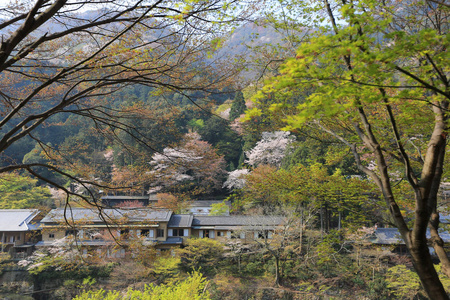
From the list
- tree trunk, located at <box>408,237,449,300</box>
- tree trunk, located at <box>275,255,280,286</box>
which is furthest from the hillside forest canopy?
tree trunk, located at <box>275,255,280,286</box>

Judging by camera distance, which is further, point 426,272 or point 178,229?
point 178,229

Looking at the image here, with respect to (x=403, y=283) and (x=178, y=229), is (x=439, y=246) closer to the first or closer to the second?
(x=403, y=283)

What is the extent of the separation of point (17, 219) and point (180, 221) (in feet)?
29.8

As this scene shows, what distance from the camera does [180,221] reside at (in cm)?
1691

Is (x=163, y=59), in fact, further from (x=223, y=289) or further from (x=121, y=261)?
(x=121, y=261)

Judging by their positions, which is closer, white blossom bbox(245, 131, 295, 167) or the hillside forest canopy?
the hillside forest canopy

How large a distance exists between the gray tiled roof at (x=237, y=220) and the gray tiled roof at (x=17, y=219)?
29.3 feet

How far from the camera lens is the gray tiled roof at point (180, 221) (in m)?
16.6

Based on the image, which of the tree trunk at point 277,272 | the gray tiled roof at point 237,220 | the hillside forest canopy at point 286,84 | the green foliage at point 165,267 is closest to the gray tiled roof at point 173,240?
the gray tiled roof at point 237,220

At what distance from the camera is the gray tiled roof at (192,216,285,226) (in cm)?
1473

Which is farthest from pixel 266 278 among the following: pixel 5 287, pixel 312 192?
pixel 5 287

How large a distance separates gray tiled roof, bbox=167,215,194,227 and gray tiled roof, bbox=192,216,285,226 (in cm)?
43

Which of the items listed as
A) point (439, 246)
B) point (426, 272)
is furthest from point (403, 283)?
point (426, 272)

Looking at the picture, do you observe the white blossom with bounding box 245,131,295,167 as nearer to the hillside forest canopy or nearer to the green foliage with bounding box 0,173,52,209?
→ the green foliage with bounding box 0,173,52,209
